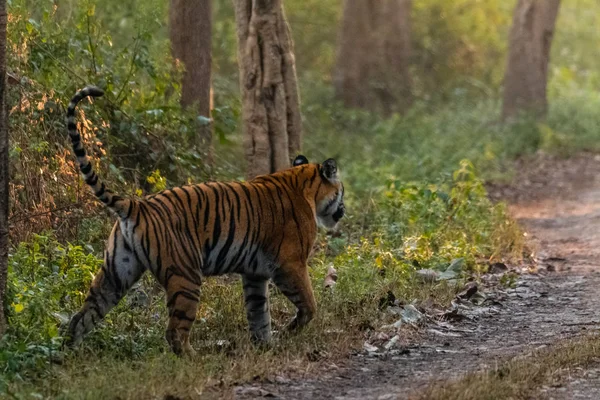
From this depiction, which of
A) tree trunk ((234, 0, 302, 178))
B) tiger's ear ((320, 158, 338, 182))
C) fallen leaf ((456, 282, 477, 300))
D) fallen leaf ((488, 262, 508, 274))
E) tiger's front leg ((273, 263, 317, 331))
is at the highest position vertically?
tree trunk ((234, 0, 302, 178))

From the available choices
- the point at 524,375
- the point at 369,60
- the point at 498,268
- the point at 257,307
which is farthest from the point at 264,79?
the point at 369,60

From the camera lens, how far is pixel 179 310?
7023 mm

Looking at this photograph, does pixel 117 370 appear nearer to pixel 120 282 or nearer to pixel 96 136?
pixel 120 282

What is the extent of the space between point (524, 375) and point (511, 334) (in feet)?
5.23

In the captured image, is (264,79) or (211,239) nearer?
(211,239)

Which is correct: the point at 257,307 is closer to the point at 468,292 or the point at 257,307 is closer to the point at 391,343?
the point at 391,343

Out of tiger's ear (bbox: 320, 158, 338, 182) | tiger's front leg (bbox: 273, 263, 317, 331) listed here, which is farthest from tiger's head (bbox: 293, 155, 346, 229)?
tiger's front leg (bbox: 273, 263, 317, 331)

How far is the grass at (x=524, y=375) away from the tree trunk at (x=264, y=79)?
14.2 feet

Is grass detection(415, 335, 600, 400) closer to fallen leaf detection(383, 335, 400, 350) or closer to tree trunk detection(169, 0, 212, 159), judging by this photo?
fallen leaf detection(383, 335, 400, 350)

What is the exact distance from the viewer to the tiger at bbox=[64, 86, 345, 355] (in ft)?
23.1

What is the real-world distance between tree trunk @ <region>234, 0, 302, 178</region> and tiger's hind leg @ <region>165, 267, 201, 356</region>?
4.21m

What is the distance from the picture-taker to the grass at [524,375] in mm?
6218

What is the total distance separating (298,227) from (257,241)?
35cm

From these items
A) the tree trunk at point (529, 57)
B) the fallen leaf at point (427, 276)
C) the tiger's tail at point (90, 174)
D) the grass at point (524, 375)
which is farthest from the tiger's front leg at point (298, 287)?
the tree trunk at point (529, 57)
